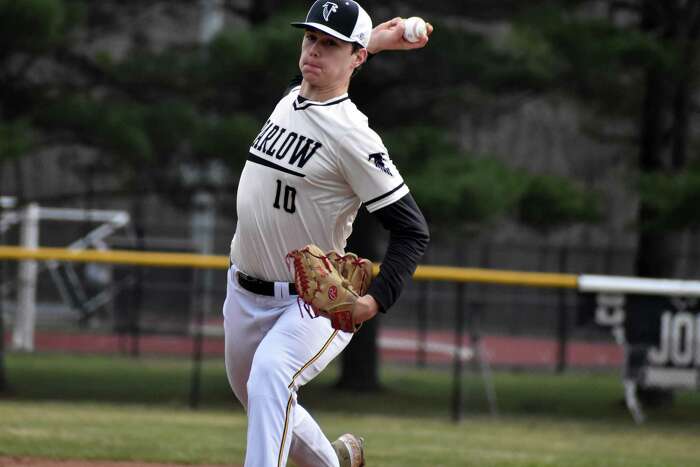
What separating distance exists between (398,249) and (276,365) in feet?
2.14

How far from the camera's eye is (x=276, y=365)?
14.6 feet

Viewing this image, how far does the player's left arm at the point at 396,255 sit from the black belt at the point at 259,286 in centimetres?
41

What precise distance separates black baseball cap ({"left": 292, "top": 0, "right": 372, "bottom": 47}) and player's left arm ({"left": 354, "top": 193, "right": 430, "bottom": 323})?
2.29 ft

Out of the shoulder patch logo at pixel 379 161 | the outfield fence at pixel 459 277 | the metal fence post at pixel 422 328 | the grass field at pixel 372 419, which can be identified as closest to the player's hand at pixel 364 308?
the shoulder patch logo at pixel 379 161

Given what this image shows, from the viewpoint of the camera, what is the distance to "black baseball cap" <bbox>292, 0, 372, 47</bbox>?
455 centimetres

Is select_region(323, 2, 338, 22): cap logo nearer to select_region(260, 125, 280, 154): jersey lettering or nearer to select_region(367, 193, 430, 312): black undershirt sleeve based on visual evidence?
select_region(260, 125, 280, 154): jersey lettering

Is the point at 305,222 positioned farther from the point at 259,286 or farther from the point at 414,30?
the point at 414,30

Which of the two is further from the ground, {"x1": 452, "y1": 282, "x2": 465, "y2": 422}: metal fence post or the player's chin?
the player's chin

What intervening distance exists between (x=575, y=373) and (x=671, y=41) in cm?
503

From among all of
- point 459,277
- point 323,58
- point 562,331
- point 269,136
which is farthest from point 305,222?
point 562,331

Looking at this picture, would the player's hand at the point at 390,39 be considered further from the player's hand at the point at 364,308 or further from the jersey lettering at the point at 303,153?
the player's hand at the point at 364,308

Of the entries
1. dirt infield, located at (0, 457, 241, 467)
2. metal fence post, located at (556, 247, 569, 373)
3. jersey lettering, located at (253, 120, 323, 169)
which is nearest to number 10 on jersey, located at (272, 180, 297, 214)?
jersey lettering, located at (253, 120, 323, 169)

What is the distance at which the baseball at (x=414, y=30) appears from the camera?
17.3 ft

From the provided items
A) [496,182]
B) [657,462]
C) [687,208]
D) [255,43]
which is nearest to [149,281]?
[255,43]
